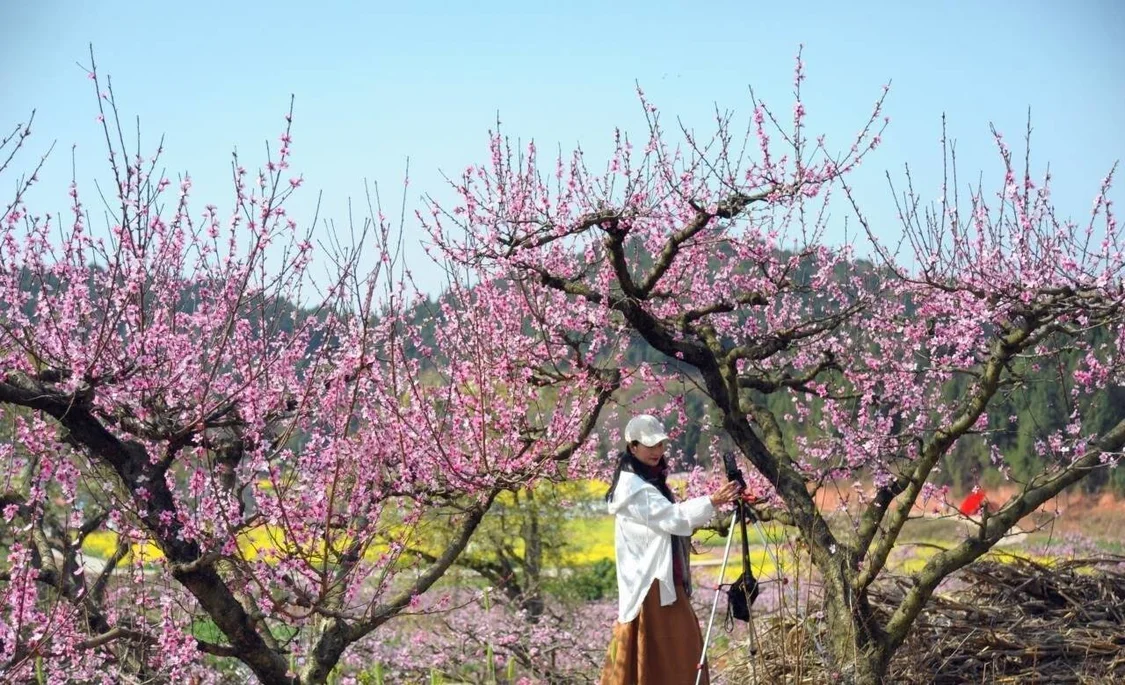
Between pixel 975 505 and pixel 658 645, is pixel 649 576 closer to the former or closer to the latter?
pixel 658 645

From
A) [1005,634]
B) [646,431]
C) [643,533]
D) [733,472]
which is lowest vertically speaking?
[1005,634]

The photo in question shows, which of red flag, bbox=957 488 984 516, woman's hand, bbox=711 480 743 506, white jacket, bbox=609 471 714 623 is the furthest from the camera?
red flag, bbox=957 488 984 516

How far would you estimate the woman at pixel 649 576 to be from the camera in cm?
528

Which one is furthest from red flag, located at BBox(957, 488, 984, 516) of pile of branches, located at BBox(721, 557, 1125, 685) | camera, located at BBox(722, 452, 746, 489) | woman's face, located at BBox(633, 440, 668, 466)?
woman's face, located at BBox(633, 440, 668, 466)

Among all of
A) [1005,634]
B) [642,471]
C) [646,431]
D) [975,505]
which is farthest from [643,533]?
[975,505]

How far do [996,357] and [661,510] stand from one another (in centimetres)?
235

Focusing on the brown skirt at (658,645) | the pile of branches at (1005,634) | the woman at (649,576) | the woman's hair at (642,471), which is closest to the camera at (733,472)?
the woman at (649,576)

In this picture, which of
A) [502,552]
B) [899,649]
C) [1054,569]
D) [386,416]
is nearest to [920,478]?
[899,649]

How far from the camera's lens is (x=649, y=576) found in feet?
17.5

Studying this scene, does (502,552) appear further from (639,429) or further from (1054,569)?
(639,429)

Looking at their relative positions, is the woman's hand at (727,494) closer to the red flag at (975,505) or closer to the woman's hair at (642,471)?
the woman's hair at (642,471)

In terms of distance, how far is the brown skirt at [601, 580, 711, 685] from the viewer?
5332mm

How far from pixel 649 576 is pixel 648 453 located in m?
0.63

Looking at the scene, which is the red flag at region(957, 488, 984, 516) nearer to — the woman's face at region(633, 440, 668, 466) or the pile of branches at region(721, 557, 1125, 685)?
the pile of branches at region(721, 557, 1125, 685)
